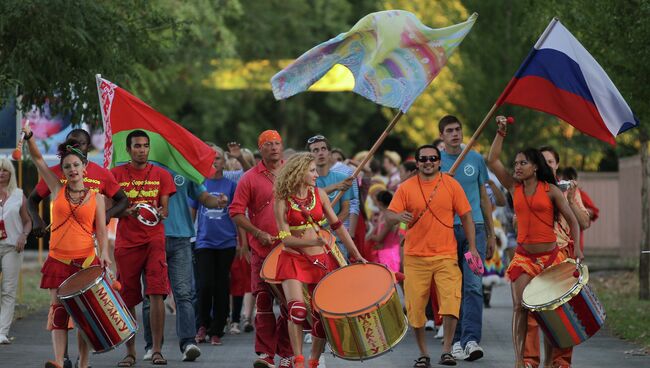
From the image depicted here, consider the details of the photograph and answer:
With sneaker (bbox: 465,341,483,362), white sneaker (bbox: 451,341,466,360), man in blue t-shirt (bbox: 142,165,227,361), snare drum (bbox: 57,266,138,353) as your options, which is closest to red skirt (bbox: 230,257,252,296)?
man in blue t-shirt (bbox: 142,165,227,361)

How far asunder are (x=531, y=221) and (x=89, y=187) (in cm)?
359

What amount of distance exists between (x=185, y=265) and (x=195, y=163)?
0.98 meters

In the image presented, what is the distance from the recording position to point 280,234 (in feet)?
39.6

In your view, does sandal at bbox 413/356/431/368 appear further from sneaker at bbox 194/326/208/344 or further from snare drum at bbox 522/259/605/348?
sneaker at bbox 194/326/208/344

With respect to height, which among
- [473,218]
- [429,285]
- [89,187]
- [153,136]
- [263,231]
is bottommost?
[429,285]

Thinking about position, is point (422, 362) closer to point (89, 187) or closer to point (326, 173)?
point (326, 173)

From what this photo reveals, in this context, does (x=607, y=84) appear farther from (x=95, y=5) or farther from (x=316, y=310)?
(x=95, y=5)

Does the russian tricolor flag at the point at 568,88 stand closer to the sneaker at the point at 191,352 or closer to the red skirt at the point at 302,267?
the red skirt at the point at 302,267

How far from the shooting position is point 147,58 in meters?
20.4

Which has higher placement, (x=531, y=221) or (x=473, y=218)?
A: (x=531, y=221)

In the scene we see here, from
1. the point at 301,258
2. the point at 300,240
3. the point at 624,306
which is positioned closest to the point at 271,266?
the point at 301,258

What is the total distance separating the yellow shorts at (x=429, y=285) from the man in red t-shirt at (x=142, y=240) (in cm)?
217

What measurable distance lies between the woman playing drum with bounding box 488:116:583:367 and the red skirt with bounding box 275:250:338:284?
4.95 feet

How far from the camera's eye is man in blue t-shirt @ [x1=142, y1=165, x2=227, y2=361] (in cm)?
1416
